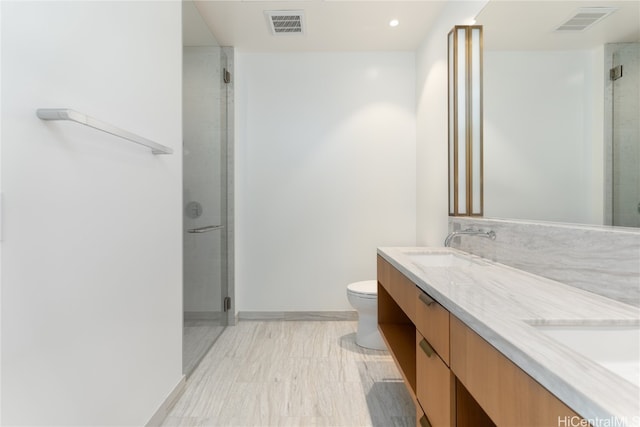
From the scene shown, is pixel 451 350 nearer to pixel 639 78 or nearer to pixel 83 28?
pixel 639 78

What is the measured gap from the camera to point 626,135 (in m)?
1.01

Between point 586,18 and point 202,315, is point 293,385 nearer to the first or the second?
point 202,315

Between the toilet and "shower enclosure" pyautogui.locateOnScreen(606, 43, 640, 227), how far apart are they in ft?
5.22

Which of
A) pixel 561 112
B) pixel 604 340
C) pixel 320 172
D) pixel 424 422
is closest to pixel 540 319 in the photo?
pixel 604 340

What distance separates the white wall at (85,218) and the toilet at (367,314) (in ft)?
4.26

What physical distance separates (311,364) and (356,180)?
1.62 meters

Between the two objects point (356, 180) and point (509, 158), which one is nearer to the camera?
point (509, 158)

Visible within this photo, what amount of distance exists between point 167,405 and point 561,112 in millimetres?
2227

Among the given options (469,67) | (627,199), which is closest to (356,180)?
(469,67)

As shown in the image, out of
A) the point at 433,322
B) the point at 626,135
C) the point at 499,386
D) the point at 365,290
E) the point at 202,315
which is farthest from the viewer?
the point at 365,290

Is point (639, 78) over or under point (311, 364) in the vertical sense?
over

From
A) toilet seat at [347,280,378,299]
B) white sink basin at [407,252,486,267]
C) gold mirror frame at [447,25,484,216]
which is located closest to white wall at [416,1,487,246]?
gold mirror frame at [447,25,484,216]

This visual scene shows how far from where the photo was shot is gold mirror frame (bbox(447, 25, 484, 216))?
1945mm

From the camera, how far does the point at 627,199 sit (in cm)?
103
